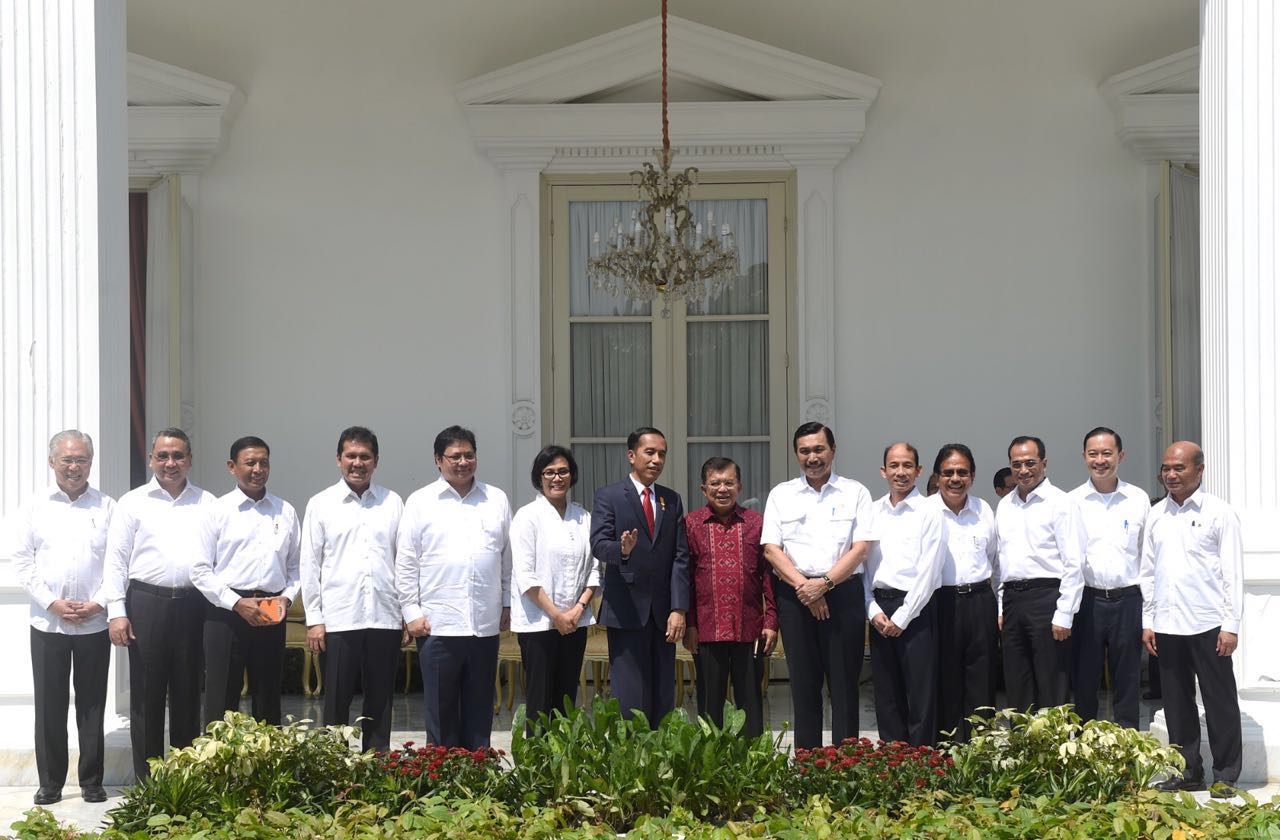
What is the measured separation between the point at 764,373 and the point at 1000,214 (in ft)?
5.80

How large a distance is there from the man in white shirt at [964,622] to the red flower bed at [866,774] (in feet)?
4.13

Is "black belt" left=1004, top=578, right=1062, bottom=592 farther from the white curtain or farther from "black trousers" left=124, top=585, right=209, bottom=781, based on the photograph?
"black trousers" left=124, top=585, right=209, bottom=781

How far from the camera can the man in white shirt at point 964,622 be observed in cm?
687

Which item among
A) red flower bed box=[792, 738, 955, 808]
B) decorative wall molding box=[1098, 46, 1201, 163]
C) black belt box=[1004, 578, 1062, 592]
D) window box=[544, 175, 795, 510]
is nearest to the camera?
red flower bed box=[792, 738, 955, 808]

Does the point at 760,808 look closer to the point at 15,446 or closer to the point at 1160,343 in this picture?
the point at 15,446

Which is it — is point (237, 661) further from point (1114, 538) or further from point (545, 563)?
point (1114, 538)

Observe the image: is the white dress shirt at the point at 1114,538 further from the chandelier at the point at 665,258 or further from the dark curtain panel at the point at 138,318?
the dark curtain panel at the point at 138,318

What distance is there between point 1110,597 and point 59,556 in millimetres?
4328

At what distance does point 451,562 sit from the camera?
6.63m

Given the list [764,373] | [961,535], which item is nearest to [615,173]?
[764,373]

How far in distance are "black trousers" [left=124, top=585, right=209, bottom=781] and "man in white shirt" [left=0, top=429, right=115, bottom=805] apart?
14 centimetres

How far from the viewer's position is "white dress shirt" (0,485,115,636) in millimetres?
6453

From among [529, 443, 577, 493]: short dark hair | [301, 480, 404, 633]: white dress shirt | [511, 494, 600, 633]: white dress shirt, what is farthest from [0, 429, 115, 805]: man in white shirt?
[529, 443, 577, 493]: short dark hair

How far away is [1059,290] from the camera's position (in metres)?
10.1
